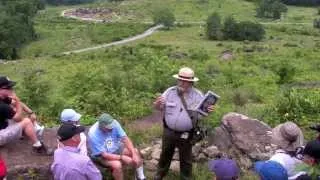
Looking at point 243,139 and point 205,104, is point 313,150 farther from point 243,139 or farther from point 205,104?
point 243,139

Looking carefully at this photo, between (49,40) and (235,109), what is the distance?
68.7m

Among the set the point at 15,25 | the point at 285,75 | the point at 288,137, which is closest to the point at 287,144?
the point at 288,137

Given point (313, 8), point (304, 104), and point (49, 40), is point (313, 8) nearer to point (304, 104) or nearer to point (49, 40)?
point (49, 40)

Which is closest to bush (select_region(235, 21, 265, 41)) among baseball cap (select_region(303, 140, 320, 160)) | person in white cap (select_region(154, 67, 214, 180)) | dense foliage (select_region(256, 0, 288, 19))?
dense foliage (select_region(256, 0, 288, 19))

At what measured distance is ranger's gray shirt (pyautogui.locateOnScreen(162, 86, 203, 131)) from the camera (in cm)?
820

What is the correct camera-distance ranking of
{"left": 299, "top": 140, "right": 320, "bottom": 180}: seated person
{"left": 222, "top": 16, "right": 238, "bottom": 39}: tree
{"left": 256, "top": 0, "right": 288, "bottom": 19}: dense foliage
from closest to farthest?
{"left": 299, "top": 140, "right": 320, "bottom": 180}: seated person, {"left": 222, "top": 16, "right": 238, "bottom": 39}: tree, {"left": 256, "top": 0, "right": 288, "bottom": 19}: dense foliage

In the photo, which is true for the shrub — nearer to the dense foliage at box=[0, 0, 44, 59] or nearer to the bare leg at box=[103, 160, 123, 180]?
the bare leg at box=[103, 160, 123, 180]

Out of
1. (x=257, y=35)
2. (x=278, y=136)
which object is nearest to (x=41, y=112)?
(x=278, y=136)

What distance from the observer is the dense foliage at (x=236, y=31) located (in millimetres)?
71875

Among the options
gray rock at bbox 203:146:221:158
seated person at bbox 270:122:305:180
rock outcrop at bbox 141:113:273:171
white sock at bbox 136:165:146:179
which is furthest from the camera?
gray rock at bbox 203:146:221:158

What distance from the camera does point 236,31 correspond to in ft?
240

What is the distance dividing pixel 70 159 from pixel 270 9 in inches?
3753

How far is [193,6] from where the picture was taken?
108 metres

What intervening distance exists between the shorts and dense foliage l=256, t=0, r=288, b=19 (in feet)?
303
